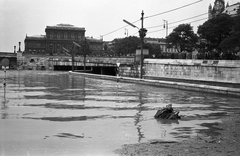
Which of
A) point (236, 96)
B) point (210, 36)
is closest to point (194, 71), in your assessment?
point (210, 36)

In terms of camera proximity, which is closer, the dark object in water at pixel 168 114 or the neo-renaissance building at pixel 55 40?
the dark object in water at pixel 168 114

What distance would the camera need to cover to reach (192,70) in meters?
52.2

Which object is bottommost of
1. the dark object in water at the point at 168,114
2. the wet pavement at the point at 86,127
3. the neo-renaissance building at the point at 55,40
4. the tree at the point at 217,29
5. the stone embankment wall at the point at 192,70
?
the wet pavement at the point at 86,127

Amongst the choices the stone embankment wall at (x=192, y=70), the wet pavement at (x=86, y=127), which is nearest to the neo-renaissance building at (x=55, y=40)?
the stone embankment wall at (x=192, y=70)

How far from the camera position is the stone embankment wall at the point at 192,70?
43.8 meters

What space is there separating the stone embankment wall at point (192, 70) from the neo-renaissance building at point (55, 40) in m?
91.1

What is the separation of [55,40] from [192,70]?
113 metres

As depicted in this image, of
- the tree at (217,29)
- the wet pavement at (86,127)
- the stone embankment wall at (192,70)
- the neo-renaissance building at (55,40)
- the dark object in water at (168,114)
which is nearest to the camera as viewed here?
the wet pavement at (86,127)

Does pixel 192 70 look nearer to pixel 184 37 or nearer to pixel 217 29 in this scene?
pixel 217 29

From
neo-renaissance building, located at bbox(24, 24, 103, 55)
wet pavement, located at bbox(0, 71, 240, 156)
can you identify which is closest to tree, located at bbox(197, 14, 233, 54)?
wet pavement, located at bbox(0, 71, 240, 156)

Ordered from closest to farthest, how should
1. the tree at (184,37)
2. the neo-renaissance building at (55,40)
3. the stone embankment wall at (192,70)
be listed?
the stone embankment wall at (192,70), the tree at (184,37), the neo-renaissance building at (55,40)

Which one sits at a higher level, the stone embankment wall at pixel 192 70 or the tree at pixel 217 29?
the tree at pixel 217 29

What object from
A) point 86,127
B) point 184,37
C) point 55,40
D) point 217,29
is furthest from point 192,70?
point 55,40

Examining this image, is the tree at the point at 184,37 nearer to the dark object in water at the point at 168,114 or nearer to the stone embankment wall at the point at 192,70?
the stone embankment wall at the point at 192,70
